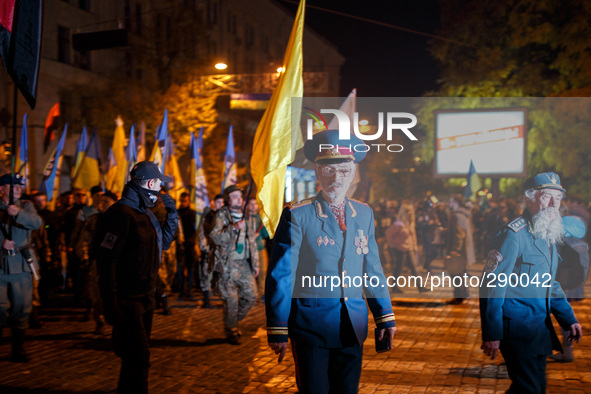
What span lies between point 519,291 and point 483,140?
77.1 inches

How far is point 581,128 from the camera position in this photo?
56.9 ft

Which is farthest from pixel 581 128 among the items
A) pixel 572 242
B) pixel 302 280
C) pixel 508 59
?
pixel 302 280

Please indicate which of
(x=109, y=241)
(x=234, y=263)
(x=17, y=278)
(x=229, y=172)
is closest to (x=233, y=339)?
(x=234, y=263)

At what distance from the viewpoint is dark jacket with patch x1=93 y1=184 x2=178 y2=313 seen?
5.12 m

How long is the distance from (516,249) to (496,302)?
38 cm

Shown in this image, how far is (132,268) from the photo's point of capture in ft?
17.3

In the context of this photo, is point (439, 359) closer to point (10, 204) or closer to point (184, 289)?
point (10, 204)

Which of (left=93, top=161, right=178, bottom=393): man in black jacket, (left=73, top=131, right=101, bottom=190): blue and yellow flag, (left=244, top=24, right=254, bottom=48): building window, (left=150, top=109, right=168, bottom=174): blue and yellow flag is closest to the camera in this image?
(left=93, top=161, right=178, bottom=393): man in black jacket

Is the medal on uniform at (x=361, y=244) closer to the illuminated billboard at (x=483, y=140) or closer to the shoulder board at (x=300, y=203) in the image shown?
the shoulder board at (x=300, y=203)

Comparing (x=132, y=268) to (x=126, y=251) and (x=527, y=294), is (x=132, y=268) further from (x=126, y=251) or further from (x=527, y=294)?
(x=527, y=294)

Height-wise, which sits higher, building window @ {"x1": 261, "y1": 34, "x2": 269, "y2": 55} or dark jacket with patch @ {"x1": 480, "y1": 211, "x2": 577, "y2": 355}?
building window @ {"x1": 261, "y1": 34, "x2": 269, "y2": 55}

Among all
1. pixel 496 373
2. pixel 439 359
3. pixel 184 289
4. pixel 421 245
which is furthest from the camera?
pixel 421 245

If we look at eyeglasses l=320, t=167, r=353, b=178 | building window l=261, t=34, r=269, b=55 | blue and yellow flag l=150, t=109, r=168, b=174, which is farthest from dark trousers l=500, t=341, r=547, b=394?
building window l=261, t=34, r=269, b=55

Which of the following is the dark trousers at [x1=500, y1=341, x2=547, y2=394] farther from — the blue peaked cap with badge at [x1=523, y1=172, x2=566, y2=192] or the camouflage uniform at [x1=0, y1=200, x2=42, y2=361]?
the camouflage uniform at [x1=0, y1=200, x2=42, y2=361]
